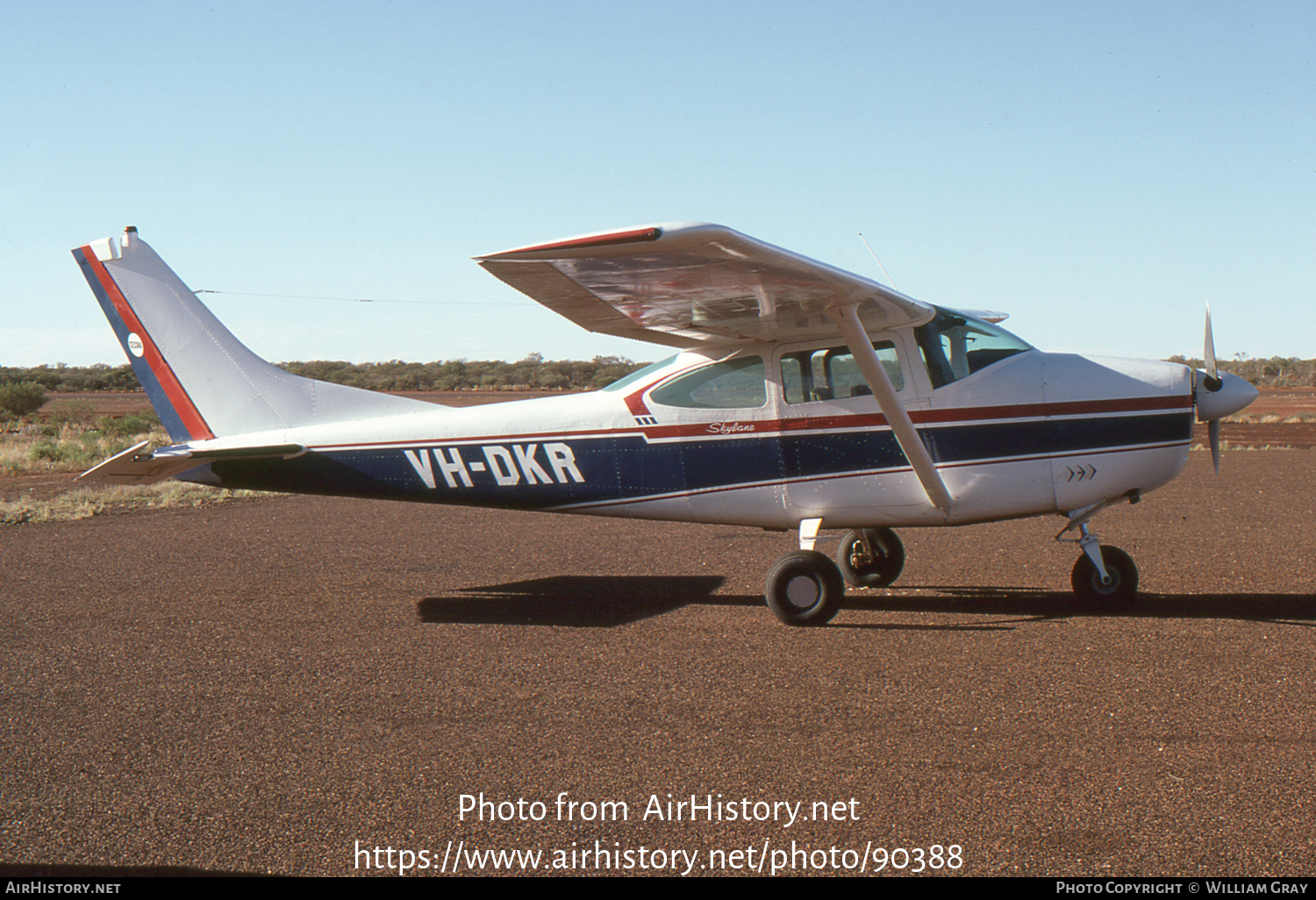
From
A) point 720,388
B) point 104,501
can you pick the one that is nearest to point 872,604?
point 720,388

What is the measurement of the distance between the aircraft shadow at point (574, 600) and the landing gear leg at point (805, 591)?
0.99 metres

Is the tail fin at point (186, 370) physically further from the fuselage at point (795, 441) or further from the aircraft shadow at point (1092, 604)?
the aircraft shadow at point (1092, 604)

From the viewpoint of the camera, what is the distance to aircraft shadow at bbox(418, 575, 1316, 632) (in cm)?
668

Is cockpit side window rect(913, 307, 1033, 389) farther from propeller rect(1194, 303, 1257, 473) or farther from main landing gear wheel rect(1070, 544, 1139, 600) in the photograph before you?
main landing gear wheel rect(1070, 544, 1139, 600)

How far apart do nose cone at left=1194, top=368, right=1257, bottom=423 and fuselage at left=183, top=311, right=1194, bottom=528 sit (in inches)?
4.9

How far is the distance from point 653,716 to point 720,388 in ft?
10.9

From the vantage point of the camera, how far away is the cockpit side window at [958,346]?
696cm

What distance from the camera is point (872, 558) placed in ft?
26.6

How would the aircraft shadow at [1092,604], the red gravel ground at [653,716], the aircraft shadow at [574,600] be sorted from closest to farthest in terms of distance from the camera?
1. the red gravel ground at [653,716]
2. the aircraft shadow at [1092,604]
3. the aircraft shadow at [574,600]

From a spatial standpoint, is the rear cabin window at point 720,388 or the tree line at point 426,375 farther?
the tree line at point 426,375

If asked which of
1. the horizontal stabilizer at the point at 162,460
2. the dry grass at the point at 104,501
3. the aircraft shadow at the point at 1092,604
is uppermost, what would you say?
the horizontal stabilizer at the point at 162,460

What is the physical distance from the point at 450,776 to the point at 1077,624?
4.59m

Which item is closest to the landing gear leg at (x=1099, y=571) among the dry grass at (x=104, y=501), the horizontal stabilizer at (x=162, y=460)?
the horizontal stabilizer at (x=162, y=460)
